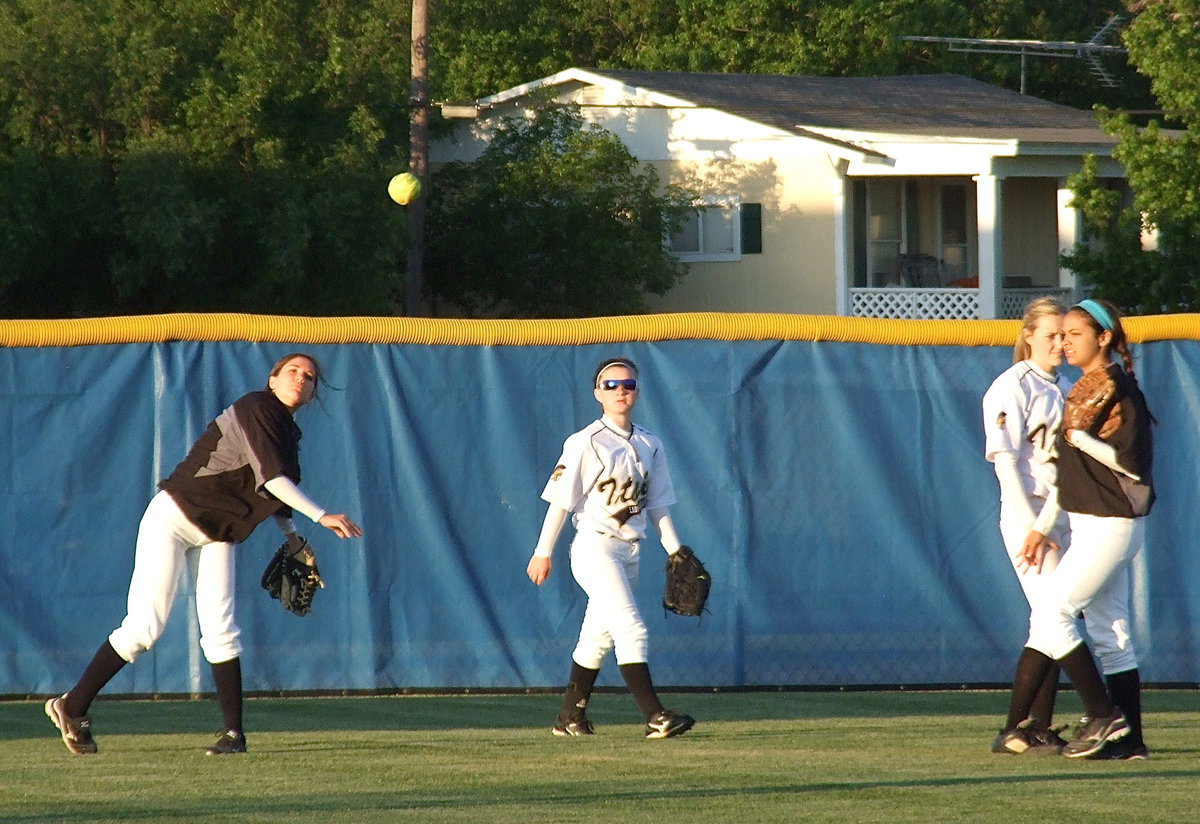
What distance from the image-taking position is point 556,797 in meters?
5.90

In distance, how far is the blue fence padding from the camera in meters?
8.67

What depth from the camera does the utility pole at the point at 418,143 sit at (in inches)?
1038

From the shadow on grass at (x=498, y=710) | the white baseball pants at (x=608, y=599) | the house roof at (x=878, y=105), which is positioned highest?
the house roof at (x=878, y=105)

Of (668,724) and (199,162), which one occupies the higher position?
(199,162)

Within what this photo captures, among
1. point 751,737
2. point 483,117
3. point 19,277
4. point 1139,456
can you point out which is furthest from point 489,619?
point 483,117

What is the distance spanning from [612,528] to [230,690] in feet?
5.57

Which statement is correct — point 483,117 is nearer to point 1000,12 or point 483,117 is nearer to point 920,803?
point 1000,12

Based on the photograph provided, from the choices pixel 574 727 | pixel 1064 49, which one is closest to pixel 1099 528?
pixel 574 727

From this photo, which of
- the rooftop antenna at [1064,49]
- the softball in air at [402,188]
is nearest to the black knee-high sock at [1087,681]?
the softball in air at [402,188]

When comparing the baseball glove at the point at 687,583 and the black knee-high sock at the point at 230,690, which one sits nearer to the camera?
the black knee-high sock at the point at 230,690

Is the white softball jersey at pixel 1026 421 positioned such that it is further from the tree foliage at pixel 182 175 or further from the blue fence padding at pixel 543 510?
the tree foliage at pixel 182 175

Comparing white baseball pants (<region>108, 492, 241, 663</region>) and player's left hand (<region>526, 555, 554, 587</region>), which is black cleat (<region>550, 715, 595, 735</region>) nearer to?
player's left hand (<region>526, 555, 554, 587</region>)

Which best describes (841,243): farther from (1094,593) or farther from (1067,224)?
(1094,593)

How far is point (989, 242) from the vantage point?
1061 inches
